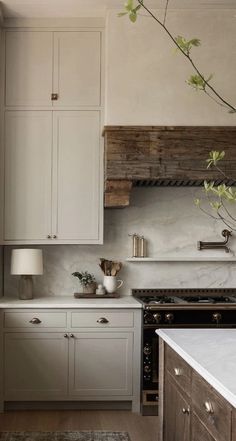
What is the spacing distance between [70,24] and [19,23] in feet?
1.39

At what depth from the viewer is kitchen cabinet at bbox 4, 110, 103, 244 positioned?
4.57 metres

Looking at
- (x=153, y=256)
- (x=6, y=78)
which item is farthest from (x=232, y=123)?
(x=6, y=78)

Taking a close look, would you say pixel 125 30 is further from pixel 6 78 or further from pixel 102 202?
pixel 102 202

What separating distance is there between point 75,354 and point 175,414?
186 cm

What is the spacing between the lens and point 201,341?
8.23 ft

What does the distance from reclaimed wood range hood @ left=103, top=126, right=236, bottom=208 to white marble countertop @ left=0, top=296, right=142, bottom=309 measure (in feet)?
3.20

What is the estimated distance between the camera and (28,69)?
15.1ft

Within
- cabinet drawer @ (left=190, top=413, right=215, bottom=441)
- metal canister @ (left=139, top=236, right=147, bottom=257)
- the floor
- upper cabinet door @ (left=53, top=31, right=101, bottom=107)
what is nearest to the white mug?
metal canister @ (left=139, top=236, right=147, bottom=257)

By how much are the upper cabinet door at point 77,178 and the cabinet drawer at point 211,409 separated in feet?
8.22

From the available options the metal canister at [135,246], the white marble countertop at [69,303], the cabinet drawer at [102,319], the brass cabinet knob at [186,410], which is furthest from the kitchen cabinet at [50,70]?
the brass cabinet knob at [186,410]

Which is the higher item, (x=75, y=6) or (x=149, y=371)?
(x=75, y=6)

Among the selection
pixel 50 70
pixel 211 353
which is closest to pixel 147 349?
pixel 211 353

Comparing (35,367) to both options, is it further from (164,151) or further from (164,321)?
(164,151)

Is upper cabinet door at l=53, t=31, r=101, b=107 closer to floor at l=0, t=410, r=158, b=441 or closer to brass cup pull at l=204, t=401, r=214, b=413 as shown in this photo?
floor at l=0, t=410, r=158, b=441
